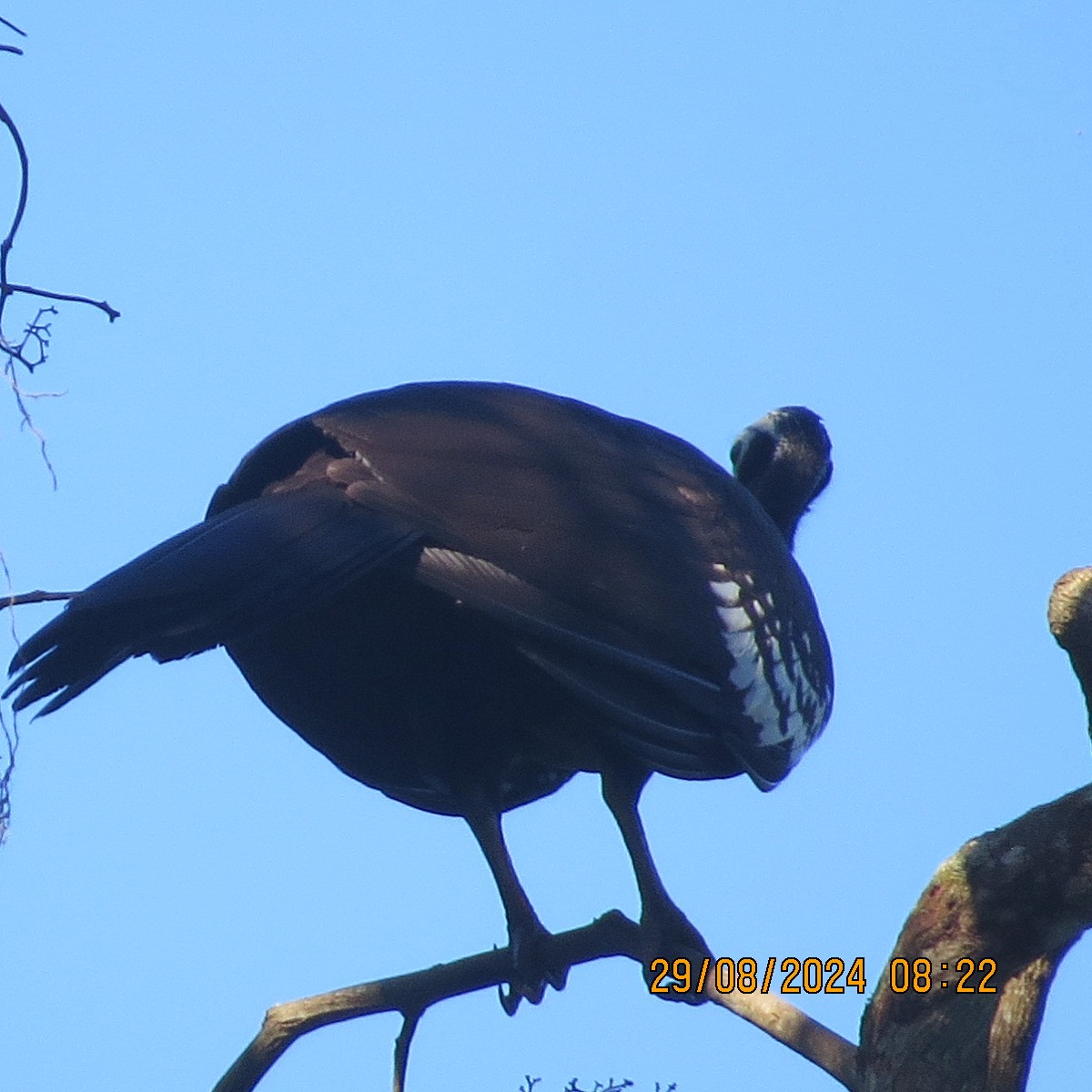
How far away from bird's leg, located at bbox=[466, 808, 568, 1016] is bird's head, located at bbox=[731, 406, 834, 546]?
6.73ft

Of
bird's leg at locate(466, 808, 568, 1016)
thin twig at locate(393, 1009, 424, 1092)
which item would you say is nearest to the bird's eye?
bird's leg at locate(466, 808, 568, 1016)

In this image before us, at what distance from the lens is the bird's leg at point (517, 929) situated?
412 centimetres

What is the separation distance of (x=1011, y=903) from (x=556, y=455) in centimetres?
138

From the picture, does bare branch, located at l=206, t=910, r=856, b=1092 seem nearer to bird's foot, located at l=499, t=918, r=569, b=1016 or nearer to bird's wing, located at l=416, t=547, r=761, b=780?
bird's foot, located at l=499, t=918, r=569, b=1016

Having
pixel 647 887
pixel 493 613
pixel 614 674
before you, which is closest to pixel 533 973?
pixel 647 887

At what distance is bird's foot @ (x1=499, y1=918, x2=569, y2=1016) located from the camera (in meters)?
4.11

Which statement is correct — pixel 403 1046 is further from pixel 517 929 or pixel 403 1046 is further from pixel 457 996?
pixel 517 929

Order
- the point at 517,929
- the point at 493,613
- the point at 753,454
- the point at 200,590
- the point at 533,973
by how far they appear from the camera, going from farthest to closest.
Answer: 1. the point at 753,454
2. the point at 517,929
3. the point at 533,973
4. the point at 493,613
5. the point at 200,590

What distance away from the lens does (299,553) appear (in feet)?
10.8

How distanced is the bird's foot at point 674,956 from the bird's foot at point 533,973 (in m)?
0.22

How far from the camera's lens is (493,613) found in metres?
3.54

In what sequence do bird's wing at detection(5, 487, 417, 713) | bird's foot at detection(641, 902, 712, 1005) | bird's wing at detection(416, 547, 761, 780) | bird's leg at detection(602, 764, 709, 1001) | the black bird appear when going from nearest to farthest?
bird's wing at detection(5, 487, 417, 713)
the black bird
bird's wing at detection(416, 547, 761, 780)
bird's foot at detection(641, 902, 712, 1005)
bird's leg at detection(602, 764, 709, 1001)

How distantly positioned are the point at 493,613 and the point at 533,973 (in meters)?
1.00
